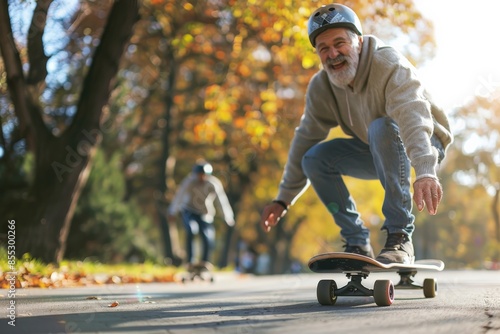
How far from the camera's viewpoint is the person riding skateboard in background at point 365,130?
15.7 feet

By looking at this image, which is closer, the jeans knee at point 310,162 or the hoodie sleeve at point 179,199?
the jeans knee at point 310,162

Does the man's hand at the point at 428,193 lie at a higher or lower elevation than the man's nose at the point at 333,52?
lower

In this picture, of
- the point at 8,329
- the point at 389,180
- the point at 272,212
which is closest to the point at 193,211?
the point at 272,212

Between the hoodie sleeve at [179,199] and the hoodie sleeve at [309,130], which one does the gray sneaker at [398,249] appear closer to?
the hoodie sleeve at [309,130]

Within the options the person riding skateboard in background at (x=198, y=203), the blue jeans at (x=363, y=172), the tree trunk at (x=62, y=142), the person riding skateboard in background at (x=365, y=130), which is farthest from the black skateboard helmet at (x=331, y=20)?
the person riding skateboard in background at (x=198, y=203)

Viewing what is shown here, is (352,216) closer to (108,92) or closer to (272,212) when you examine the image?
(272,212)

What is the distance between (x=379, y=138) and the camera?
16.2 feet

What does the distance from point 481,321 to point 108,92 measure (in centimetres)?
775

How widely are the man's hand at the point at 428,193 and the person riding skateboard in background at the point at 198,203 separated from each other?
28.2 ft

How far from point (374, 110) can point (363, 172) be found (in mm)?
676

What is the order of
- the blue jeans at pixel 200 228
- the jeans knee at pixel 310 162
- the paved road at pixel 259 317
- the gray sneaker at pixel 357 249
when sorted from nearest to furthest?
the paved road at pixel 259 317, the gray sneaker at pixel 357 249, the jeans knee at pixel 310 162, the blue jeans at pixel 200 228

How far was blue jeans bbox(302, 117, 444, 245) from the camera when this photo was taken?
496 centimetres

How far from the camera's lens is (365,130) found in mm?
5414

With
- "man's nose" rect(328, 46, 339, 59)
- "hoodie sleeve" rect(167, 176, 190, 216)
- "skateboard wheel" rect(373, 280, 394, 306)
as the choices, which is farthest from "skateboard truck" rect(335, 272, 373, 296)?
"hoodie sleeve" rect(167, 176, 190, 216)
